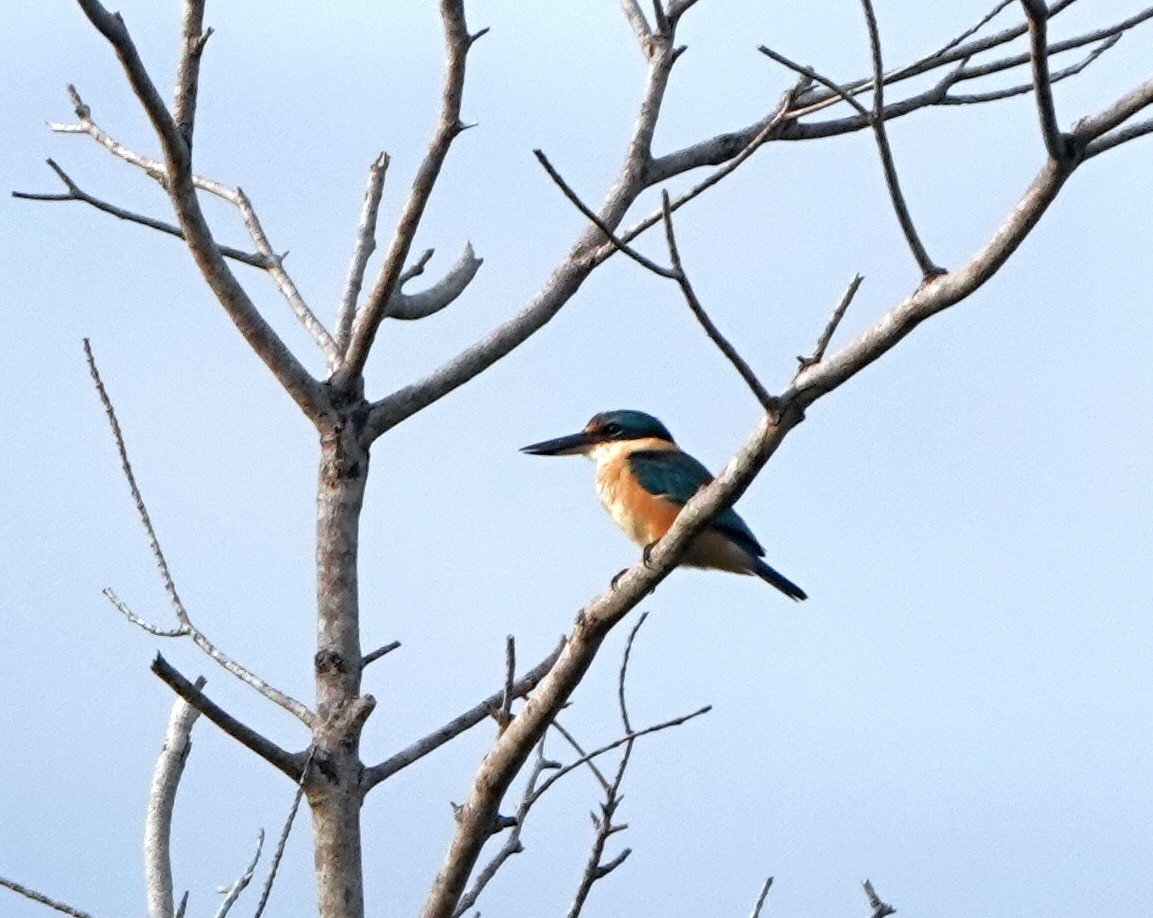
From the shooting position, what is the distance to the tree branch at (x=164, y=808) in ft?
12.6

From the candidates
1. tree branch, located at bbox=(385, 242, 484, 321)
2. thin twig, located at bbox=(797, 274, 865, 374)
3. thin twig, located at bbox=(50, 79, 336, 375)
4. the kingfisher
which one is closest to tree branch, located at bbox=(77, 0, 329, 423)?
thin twig, located at bbox=(50, 79, 336, 375)

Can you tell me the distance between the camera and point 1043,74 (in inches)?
102

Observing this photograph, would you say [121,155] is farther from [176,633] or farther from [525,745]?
[525,745]

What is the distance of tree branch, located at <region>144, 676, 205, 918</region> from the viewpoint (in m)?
3.84

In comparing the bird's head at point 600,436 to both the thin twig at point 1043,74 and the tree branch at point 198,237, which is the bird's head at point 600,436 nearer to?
the tree branch at point 198,237

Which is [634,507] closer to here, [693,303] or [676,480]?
[676,480]

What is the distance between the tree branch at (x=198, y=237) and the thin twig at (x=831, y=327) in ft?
4.37

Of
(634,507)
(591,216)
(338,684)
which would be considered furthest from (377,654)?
(634,507)

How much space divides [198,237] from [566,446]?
3765mm

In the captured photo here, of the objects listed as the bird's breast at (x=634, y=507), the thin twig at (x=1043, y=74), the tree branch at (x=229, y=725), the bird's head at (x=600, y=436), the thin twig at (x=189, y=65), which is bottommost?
the thin twig at (x=1043, y=74)

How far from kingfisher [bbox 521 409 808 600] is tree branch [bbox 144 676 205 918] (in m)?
2.85

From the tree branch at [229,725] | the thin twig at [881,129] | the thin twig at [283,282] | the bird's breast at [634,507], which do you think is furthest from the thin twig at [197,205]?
the bird's breast at [634,507]

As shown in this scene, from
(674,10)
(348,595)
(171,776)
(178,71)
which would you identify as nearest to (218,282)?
(178,71)

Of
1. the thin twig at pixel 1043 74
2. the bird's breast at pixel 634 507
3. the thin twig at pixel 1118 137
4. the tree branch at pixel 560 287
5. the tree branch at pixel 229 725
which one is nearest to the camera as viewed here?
the thin twig at pixel 1043 74
